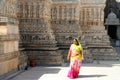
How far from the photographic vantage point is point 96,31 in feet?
76.8

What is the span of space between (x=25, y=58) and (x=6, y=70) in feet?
12.1

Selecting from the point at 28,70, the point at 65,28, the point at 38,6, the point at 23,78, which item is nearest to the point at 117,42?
the point at 65,28

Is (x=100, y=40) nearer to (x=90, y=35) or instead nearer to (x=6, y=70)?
(x=90, y=35)

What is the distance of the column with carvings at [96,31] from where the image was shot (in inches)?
914

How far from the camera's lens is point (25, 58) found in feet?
54.2

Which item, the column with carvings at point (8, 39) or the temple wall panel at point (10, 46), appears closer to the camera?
the column with carvings at point (8, 39)

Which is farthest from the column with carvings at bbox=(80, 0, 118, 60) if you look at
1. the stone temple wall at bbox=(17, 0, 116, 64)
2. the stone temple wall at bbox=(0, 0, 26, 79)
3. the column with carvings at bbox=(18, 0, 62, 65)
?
the stone temple wall at bbox=(0, 0, 26, 79)

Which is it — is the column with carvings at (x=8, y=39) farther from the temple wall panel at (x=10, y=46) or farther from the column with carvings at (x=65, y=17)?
the column with carvings at (x=65, y=17)

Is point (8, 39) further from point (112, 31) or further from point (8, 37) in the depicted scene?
point (112, 31)

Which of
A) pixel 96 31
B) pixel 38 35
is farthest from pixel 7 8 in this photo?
pixel 96 31

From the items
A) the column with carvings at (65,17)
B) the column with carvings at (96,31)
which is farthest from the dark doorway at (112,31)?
the column with carvings at (65,17)

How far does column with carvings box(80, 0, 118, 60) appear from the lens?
23.2 meters

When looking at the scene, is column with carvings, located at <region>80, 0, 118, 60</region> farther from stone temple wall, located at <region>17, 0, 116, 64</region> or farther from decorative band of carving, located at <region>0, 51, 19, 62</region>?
decorative band of carving, located at <region>0, 51, 19, 62</region>

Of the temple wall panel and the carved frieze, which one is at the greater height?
the carved frieze
